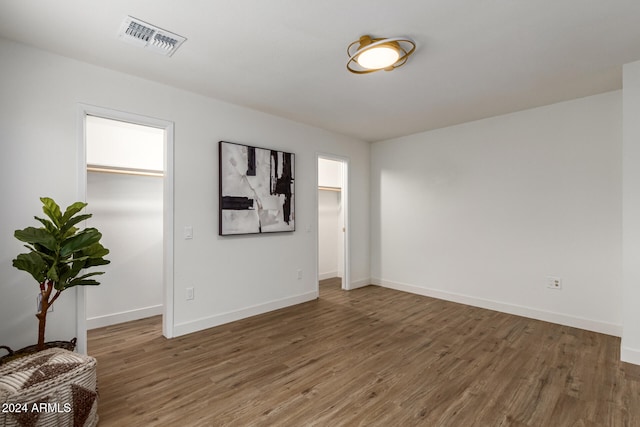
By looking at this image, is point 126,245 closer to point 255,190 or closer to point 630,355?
point 255,190

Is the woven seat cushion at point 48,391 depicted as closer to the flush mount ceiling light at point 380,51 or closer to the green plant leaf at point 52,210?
the green plant leaf at point 52,210

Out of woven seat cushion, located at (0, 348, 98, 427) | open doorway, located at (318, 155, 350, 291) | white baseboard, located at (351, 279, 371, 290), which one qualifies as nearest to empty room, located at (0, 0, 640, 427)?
woven seat cushion, located at (0, 348, 98, 427)

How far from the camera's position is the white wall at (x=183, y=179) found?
7.64ft

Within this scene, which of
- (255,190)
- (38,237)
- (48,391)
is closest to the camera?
(48,391)

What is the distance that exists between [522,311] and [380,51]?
3540mm

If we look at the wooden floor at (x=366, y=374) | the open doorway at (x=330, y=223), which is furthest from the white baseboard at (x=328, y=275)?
the wooden floor at (x=366, y=374)

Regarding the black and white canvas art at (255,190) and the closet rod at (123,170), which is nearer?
the closet rod at (123,170)

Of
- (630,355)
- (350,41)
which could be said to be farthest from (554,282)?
(350,41)

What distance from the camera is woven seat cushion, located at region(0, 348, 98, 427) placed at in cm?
154

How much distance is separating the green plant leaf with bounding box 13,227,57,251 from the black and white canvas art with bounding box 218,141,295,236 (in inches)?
62.8

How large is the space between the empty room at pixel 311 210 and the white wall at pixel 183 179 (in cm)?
2

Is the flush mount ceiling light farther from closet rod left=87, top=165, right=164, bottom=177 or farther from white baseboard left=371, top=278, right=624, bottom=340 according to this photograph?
white baseboard left=371, top=278, right=624, bottom=340

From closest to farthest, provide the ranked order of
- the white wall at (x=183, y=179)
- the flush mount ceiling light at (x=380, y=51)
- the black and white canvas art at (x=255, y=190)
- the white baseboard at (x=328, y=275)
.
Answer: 1. the flush mount ceiling light at (x=380, y=51)
2. the white wall at (x=183, y=179)
3. the black and white canvas art at (x=255, y=190)
4. the white baseboard at (x=328, y=275)

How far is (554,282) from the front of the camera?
3.58 m
